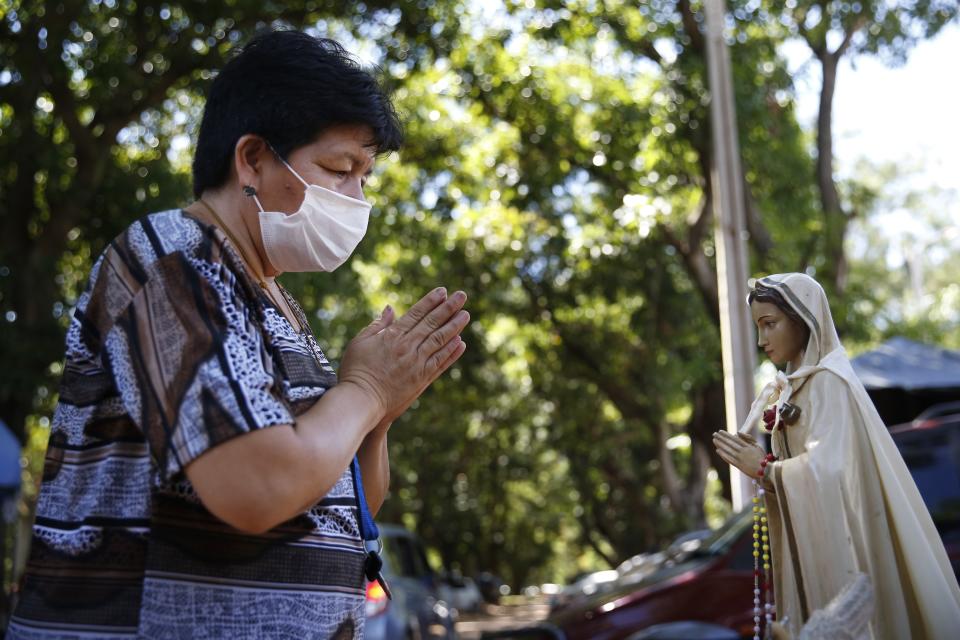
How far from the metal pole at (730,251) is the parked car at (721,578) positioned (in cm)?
185

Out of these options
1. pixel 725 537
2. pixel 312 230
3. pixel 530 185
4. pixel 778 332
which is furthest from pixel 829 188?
pixel 312 230

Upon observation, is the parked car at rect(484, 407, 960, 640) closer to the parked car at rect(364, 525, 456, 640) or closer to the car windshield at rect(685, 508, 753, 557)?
the car windshield at rect(685, 508, 753, 557)

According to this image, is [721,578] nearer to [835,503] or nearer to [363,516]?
[835,503]

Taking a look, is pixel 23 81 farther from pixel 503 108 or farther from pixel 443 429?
pixel 443 429

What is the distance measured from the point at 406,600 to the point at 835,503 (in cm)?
686

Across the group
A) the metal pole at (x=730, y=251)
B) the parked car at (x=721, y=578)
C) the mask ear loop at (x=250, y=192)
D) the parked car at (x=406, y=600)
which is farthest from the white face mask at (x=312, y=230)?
the metal pole at (x=730, y=251)

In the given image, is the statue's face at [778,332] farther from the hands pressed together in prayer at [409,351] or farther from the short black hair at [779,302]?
the hands pressed together in prayer at [409,351]

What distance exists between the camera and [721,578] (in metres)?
6.57

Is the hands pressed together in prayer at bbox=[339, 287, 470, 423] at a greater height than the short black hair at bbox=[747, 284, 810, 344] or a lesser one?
lesser

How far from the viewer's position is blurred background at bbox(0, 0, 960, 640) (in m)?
12.8

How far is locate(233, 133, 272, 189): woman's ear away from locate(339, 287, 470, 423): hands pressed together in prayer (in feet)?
1.10

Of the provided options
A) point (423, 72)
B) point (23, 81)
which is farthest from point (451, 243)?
point (23, 81)

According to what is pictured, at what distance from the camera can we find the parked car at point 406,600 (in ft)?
27.6

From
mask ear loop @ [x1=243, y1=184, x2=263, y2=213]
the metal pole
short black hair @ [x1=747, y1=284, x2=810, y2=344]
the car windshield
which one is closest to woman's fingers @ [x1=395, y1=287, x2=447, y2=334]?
mask ear loop @ [x1=243, y1=184, x2=263, y2=213]
